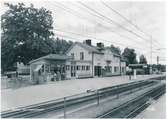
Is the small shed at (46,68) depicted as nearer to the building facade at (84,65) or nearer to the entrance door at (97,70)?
the building facade at (84,65)

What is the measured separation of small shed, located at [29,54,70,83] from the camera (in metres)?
11.9

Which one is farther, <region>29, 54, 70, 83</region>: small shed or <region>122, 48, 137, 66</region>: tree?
<region>122, 48, 137, 66</region>: tree

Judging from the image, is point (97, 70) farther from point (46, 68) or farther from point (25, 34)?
point (25, 34)

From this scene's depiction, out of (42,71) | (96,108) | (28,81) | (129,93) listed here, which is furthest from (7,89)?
(129,93)

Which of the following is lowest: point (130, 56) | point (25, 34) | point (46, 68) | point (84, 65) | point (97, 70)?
point (97, 70)

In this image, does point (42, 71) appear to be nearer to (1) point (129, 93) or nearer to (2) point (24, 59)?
(2) point (24, 59)

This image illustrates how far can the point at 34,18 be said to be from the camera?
11.8m

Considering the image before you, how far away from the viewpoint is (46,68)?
44.5ft

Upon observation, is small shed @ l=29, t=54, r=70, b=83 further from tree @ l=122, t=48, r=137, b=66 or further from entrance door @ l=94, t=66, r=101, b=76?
tree @ l=122, t=48, r=137, b=66

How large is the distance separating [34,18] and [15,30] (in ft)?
4.80

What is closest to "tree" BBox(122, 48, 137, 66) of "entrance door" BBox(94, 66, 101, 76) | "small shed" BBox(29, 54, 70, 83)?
"entrance door" BBox(94, 66, 101, 76)

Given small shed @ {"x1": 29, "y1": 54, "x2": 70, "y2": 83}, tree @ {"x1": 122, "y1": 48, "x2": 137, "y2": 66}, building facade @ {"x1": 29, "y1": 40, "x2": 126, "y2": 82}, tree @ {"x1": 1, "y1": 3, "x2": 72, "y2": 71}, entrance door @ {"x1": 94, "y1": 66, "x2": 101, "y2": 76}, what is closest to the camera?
tree @ {"x1": 1, "y1": 3, "x2": 72, "y2": 71}

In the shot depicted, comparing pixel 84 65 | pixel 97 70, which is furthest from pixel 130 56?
pixel 84 65

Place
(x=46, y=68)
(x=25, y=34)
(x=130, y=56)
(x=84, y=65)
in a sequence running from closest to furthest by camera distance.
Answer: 1. (x=25, y=34)
2. (x=46, y=68)
3. (x=84, y=65)
4. (x=130, y=56)
